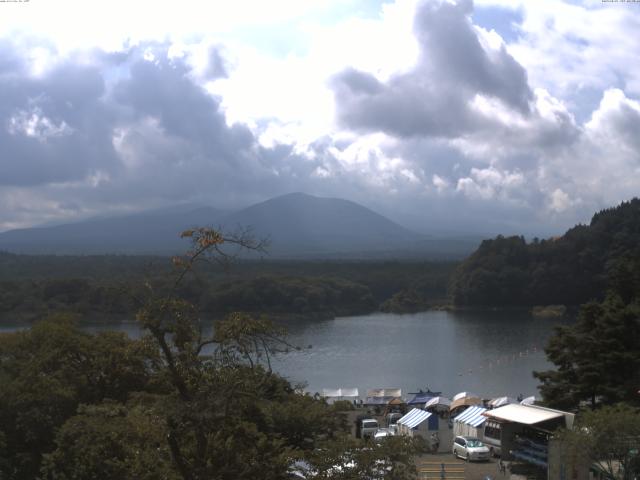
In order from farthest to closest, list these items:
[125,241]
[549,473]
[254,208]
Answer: [254,208]
[125,241]
[549,473]

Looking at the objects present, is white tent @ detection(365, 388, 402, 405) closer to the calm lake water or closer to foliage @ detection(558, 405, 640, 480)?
the calm lake water

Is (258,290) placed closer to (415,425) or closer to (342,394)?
(342,394)

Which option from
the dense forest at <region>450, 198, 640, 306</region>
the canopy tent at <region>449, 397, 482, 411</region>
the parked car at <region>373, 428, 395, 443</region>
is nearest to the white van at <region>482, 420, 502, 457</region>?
the parked car at <region>373, 428, 395, 443</region>

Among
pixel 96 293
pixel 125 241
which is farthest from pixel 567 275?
pixel 125 241

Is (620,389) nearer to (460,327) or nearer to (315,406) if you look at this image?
(315,406)

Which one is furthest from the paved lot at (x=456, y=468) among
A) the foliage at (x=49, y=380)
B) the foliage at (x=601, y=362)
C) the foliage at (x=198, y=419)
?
the foliage at (x=198, y=419)
